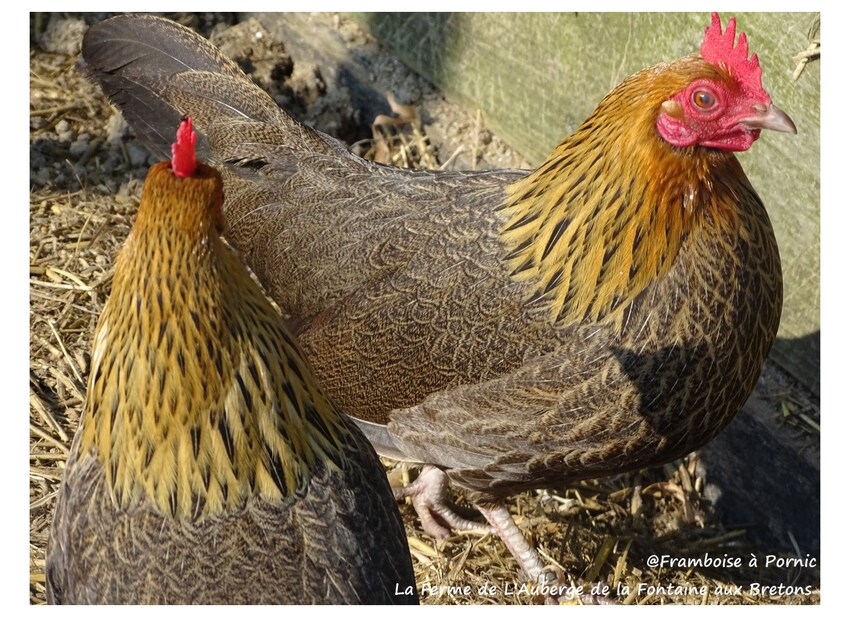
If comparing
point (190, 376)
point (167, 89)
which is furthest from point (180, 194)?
point (167, 89)

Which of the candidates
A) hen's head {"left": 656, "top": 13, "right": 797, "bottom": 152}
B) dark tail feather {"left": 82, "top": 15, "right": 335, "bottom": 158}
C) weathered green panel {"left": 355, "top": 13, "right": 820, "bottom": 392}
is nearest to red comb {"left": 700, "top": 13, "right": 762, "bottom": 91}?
hen's head {"left": 656, "top": 13, "right": 797, "bottom": 152}

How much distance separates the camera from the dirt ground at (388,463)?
13.8 feet

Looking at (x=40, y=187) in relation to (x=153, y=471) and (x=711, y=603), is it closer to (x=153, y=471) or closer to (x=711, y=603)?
(x=153, y=471)

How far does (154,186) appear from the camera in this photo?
2584 millimetres

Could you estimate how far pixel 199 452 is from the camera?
8.89 feet

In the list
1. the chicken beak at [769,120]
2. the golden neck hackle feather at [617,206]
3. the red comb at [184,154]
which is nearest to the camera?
the red comb at [184,154]

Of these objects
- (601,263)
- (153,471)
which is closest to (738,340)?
(601,263)

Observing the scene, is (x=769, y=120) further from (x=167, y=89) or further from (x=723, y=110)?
(x=167, y=89)

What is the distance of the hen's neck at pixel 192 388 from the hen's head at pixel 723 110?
1.49m

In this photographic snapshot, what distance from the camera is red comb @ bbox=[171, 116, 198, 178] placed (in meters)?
2.56

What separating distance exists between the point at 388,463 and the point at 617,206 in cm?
196

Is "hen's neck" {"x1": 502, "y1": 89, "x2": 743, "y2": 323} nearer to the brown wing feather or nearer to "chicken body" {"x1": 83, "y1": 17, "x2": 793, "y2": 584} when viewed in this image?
"chicken body" {"x1": 83, "y1": 17, "x2": 793, "y2": 584}

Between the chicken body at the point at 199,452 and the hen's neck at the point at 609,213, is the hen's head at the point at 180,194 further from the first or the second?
the hen's neck at the point at 609,213

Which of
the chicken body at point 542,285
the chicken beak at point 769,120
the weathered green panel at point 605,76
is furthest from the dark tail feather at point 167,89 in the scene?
the chicken beak at point 769,120
